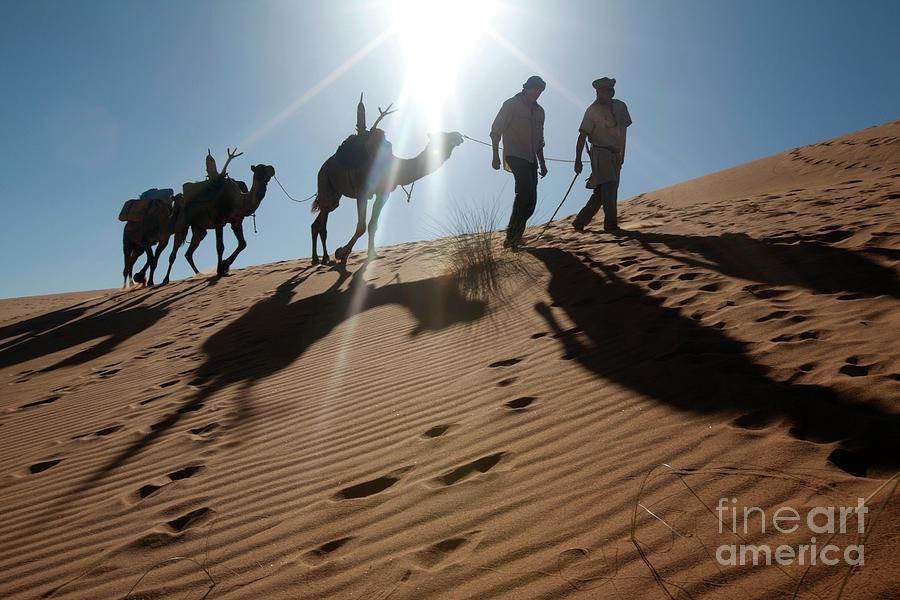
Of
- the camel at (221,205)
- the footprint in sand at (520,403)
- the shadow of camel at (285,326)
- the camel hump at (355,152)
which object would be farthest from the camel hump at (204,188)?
the footprint in sand at (520,403)

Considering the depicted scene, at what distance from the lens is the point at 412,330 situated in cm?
534

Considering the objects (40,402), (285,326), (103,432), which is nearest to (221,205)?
(285,326)

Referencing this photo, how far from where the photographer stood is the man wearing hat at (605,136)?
786cm

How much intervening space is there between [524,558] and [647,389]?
4.61 feet

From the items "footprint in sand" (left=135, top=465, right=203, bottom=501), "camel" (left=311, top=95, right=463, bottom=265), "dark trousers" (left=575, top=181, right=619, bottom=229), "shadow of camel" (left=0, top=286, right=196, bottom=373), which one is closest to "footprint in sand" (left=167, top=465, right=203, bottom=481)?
"footprint in sand" (left=135, top=465, right=203, bottom=501)

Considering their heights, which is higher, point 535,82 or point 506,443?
point 535,82

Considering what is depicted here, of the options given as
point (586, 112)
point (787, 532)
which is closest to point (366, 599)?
point (787, 532)

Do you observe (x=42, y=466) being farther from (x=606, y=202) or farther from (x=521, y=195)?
(x=606, y=202)

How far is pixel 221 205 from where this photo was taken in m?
12.8

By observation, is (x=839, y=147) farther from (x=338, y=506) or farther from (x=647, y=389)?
(x=338, y=506)

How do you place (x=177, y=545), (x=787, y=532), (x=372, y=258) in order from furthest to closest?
(x=372, y=258) → (x=177, y=545) → (x=787, y=532)

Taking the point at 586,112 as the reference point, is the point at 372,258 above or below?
below

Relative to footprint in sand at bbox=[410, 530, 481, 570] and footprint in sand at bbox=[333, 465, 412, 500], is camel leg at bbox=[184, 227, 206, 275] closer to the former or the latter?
footprint in sand at bbox=[333, 465, 412, 500]

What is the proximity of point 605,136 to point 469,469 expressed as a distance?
662cm
